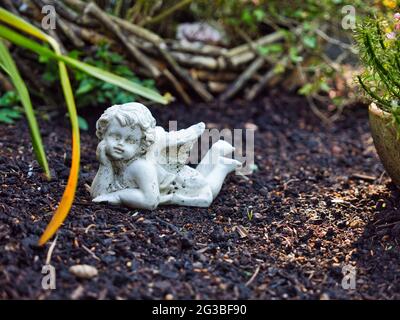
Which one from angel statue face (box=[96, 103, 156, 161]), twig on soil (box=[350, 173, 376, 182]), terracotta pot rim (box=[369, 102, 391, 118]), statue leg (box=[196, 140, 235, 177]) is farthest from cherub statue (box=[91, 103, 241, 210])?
twig on soil (box=[350, 173, 376, 182])

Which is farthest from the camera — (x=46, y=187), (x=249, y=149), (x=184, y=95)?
(x=184, y=95)

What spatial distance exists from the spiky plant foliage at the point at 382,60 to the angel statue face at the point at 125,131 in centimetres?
98

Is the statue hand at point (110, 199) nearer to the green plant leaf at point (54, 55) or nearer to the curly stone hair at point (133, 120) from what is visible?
the curly stone hair at point (133, 120)

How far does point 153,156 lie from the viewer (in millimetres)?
2910

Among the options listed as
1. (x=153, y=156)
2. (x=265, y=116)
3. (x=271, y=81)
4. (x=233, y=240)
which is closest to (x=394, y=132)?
(x=233, y=240)

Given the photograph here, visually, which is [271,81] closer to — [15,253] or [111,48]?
[111,48]

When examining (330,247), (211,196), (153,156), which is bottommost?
(330,247)

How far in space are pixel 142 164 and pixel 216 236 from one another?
0.46 m

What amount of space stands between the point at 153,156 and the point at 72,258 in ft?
2.31

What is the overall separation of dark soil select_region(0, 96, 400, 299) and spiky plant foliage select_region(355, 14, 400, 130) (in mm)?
537

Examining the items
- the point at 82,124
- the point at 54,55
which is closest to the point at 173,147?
the point at 54,55

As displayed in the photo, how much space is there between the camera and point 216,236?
2.76 meters

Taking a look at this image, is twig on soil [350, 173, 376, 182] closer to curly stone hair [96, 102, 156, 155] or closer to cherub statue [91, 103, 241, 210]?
cherub statue [91, 103, 241, 210]

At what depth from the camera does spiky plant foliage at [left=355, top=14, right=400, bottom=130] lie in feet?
8.96
